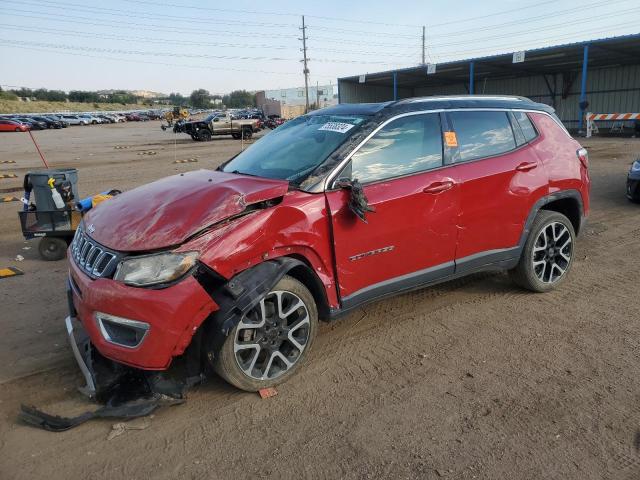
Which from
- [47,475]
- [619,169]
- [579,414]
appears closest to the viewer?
[47,475]

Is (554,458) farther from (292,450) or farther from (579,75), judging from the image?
(579,75)

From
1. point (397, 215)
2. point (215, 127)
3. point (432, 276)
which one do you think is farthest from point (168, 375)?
point (215, 127)

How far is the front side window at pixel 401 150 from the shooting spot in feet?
11.8

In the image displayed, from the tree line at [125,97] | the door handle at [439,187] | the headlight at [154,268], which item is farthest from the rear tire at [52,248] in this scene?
the tree line at [125,97]

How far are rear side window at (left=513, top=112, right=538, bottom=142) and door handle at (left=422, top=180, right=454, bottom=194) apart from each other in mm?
1190

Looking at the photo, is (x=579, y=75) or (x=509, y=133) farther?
(x=579, y=75)

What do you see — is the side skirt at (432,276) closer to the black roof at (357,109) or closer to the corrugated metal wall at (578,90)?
the black roof at (357,109)

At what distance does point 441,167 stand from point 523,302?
161 cm

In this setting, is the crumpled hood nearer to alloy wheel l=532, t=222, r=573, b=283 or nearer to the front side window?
the front side window

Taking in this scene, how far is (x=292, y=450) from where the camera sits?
105 inches

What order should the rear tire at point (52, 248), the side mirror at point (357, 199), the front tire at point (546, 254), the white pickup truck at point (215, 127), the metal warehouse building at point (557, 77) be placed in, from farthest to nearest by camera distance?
the white pickup truck at point (215, 127)
the metal warehouse building at point (557, 77)
the rear tire at point (52, 248)
the front tire at point (546, 254)
the side mirror at point (357, 199)

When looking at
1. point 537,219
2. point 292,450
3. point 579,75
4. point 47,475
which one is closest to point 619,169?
point 537,219

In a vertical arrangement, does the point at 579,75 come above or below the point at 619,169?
above

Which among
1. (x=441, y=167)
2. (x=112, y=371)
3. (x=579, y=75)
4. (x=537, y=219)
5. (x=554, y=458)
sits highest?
(x=579, y=75)
